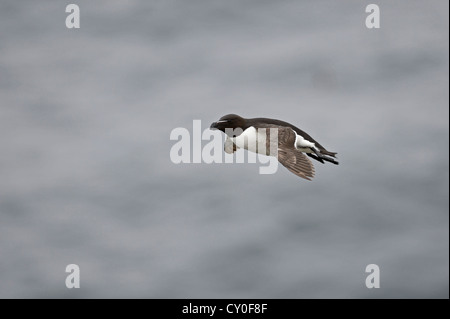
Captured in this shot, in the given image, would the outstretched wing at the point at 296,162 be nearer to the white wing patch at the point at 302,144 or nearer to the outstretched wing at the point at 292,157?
the outstretched wing at the point at 292,157

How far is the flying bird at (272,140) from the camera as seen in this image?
16797 millimetres

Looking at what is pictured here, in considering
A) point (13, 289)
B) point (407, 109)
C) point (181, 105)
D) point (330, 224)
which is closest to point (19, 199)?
point (13, 289)

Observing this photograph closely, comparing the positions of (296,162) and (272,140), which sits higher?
(272,140)

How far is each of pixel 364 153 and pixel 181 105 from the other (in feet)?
19.8

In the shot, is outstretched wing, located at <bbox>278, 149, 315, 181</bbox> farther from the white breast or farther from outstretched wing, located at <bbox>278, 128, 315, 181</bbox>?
the white breast

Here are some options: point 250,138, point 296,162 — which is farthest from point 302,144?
point 296,162

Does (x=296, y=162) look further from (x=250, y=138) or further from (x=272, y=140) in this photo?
(x=250, y=138)

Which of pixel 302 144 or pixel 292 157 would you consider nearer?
pixel 292 157

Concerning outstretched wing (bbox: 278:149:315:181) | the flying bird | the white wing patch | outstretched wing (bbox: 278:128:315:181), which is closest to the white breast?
the flying bird

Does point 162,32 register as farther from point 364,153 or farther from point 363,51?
point 364,153

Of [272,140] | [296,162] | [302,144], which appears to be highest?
[302,144]

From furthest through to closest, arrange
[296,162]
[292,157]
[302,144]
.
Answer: [302,144] → [292,157] → [296,162]

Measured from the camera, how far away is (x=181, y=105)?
3725 centimetres

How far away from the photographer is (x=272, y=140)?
17188 millimetres
